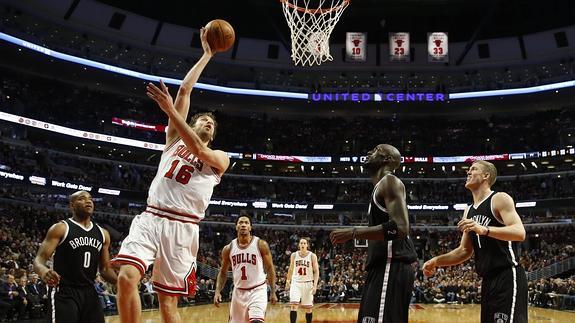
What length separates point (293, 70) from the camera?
40.0 metres

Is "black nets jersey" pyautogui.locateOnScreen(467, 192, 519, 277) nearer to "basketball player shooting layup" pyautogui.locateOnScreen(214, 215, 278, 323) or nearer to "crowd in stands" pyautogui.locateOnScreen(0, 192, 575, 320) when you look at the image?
"basketball player shooting layup" pyautogui.locateOnScreen(214, 215, 278, 323)

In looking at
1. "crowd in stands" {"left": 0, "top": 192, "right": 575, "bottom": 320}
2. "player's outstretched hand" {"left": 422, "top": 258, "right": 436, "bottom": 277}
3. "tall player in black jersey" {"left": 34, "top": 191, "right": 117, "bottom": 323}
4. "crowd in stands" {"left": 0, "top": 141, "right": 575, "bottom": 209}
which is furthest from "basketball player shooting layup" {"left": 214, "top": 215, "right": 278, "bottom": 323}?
"crowd in stands" {"left": 0, "top": 141, "right": 575, "bottom": 209}

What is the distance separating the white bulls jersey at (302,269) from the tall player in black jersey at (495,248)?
24.1 ft

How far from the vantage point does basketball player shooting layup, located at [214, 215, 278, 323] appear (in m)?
7.12

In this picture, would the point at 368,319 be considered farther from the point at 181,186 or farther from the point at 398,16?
the point at 398,16

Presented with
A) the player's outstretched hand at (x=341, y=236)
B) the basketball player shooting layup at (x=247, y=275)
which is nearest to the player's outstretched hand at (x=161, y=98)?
the player's outstretched hand at (x=341, y=236)

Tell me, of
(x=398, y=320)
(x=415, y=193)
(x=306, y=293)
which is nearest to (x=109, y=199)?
(x=415, y=193)

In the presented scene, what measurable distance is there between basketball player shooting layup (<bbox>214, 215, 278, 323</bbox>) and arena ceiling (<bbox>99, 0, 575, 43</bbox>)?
28.5 m

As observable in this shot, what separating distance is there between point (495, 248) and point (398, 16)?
3414 cm

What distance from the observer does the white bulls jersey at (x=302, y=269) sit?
12499mm

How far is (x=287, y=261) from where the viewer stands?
3209cm

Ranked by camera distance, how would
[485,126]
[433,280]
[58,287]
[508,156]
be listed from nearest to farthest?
[58,287]
[433,280]
[508,156]
[485,126]

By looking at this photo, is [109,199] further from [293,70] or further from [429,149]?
[429,149]

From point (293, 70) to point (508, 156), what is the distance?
1573cm
